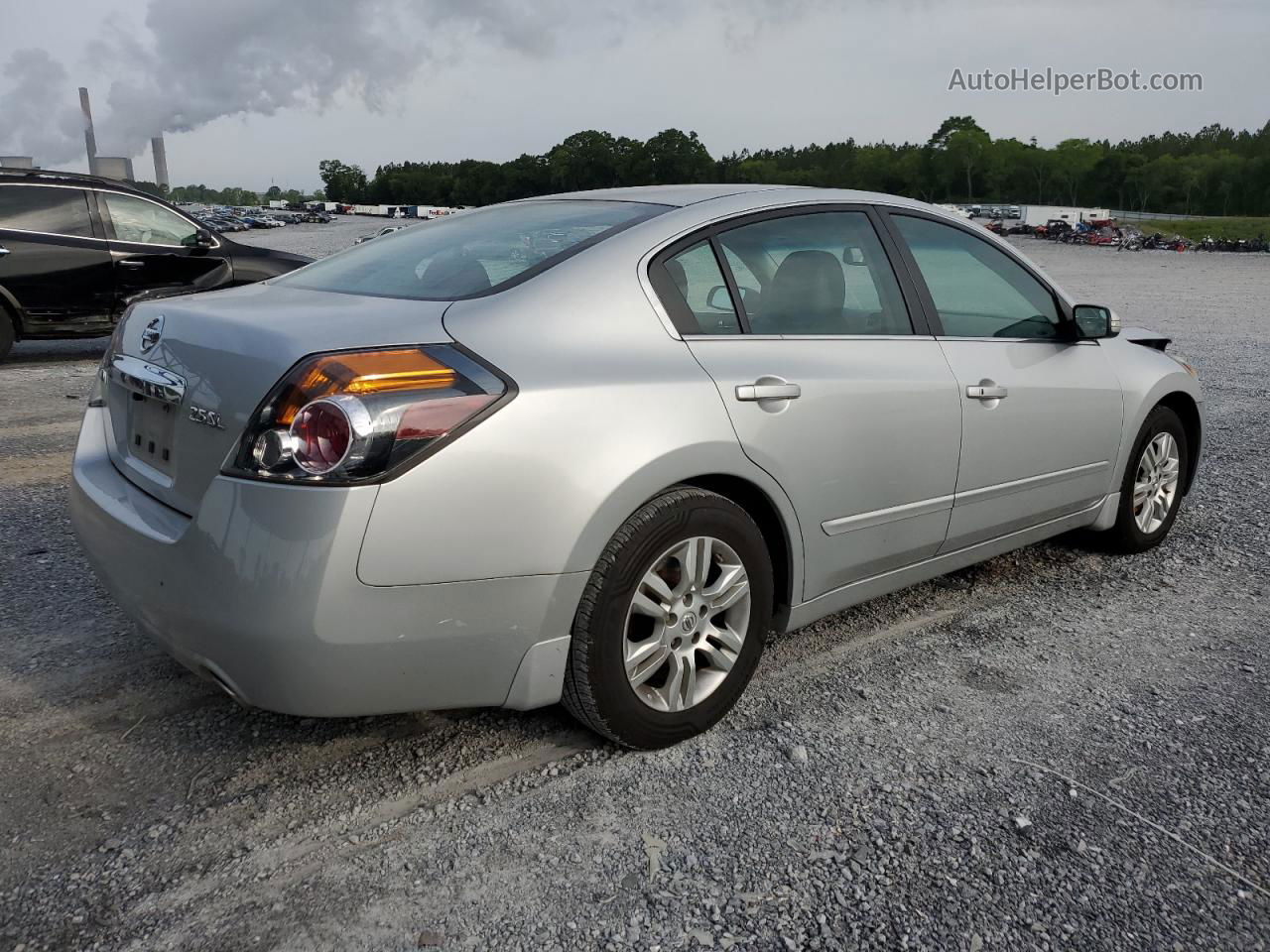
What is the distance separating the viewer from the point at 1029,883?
2.41 meters

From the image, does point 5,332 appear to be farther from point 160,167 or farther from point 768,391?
point 160,167

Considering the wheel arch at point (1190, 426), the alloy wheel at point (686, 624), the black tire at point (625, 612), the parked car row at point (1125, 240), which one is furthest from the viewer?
the parked car row at point (1125, 240)

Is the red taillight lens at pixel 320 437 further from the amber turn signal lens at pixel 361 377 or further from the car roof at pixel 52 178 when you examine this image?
the car roof at pixel 52 178

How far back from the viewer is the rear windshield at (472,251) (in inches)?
115

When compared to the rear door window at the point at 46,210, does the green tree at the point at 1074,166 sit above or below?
above

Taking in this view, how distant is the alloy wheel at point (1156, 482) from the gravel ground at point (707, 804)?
775 millimetres

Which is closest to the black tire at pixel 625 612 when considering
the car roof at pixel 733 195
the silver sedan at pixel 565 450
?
the silver sedan at pixel 565 450

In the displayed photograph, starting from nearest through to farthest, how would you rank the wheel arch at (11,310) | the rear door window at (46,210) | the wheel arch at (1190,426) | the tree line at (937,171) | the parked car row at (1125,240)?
the wheel arch at (1190,426), the wheel arch at (11,310), the rear door window at (46,210), the parked car row at (1125,240), the tree line at (937,171)

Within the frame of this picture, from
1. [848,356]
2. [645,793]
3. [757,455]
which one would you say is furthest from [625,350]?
[645,793]

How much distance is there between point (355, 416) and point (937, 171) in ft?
514

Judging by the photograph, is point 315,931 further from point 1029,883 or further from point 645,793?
point 1029,883

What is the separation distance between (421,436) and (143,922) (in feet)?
3.80

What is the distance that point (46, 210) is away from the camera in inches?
393

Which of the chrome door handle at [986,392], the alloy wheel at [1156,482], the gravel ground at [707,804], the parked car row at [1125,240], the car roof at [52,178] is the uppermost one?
the car roof at [52,178]
